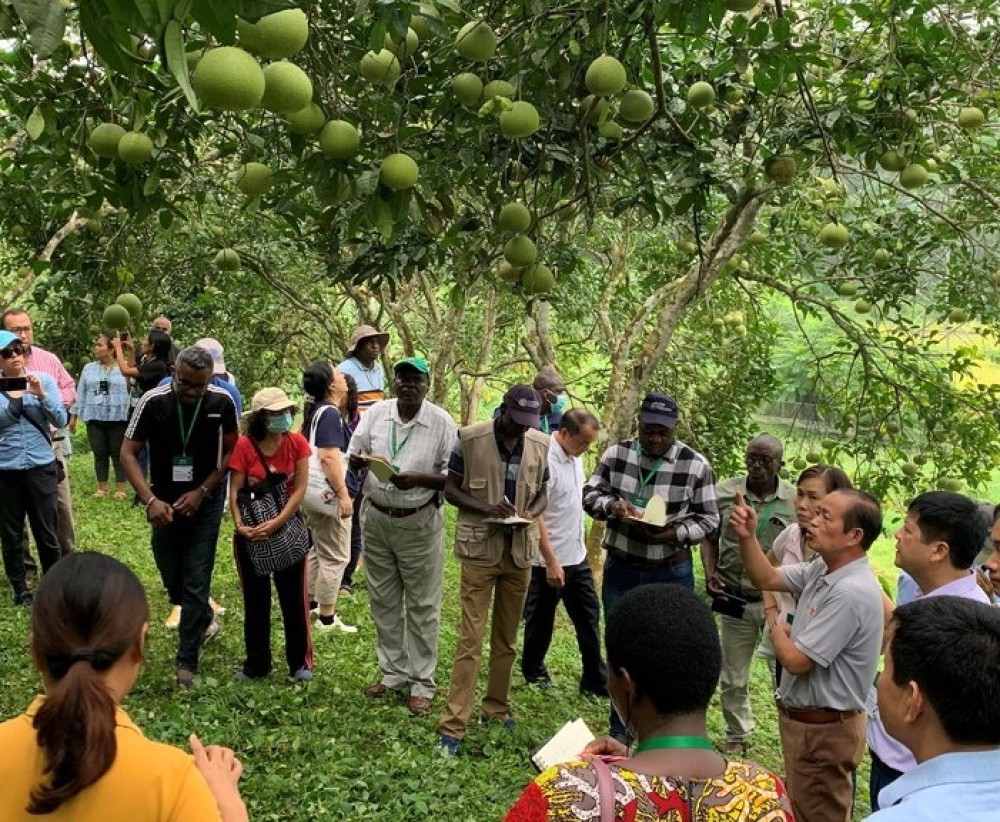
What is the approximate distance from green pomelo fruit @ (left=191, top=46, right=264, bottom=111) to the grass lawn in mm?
2692

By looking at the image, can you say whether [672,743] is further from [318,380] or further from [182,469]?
[318,380]

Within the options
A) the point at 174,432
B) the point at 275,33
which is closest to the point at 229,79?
the point at 275,33

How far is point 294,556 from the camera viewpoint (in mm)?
4590

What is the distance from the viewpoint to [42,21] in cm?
136

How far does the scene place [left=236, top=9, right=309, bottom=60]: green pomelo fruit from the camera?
1974mm

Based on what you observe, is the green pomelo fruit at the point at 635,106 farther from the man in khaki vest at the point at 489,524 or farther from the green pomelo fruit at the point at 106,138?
the green pomelo fruit at the point at 106,138

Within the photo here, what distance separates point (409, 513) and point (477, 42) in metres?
2.40

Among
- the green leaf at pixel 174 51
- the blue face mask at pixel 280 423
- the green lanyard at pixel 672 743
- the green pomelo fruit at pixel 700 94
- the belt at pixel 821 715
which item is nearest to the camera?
the green leaf at pixel 174 51

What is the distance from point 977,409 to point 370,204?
5024 mm

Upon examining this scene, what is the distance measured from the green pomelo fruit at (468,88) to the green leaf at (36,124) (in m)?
1.30

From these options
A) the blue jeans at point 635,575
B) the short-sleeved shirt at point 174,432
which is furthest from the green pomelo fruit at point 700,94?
the short-sleeved shirt at point 174,432

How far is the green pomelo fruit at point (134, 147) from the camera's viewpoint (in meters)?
2.76

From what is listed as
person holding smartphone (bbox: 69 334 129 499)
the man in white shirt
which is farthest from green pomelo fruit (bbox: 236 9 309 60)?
person holding smartphone (bbox: 69 334 129 499)

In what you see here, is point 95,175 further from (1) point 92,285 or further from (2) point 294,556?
(2) point 294,556
